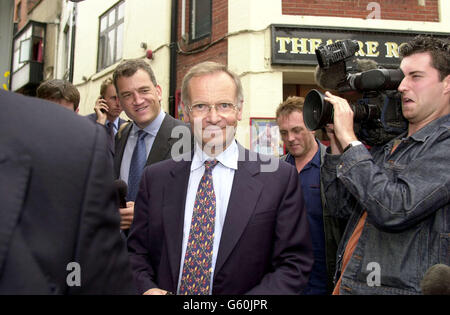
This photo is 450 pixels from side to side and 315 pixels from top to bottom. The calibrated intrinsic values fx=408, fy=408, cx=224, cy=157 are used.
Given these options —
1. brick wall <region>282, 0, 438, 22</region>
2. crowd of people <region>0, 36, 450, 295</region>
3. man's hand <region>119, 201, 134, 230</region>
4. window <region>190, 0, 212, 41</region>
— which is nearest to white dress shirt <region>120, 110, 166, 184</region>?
man's hand <region>119, 201, 134, 230</region>

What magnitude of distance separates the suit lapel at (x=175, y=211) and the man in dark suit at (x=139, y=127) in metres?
0.60

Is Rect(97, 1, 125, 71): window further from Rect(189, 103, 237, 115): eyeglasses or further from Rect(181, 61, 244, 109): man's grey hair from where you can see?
Rect(189, 103, 237, 115): eyeglasses

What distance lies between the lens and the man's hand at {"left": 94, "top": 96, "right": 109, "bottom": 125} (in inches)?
142

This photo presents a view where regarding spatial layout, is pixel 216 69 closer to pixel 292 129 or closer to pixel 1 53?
pixel 1 53

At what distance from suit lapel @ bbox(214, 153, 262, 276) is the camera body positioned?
47 cm

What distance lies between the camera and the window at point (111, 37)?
32.2ft

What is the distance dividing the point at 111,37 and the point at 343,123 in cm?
948

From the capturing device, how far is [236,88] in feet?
6.65

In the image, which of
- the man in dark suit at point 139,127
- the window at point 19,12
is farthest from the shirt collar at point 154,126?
the window at point 19,12

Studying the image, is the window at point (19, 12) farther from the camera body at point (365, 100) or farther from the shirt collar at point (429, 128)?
the shirt collar at point (429, 128)

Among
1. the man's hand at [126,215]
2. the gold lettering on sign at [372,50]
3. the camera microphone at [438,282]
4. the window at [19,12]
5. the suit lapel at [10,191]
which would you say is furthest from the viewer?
the window at [19,12]

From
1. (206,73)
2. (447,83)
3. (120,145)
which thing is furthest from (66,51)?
(447,83)

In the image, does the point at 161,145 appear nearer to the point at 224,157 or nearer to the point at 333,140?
the point at 224,157
